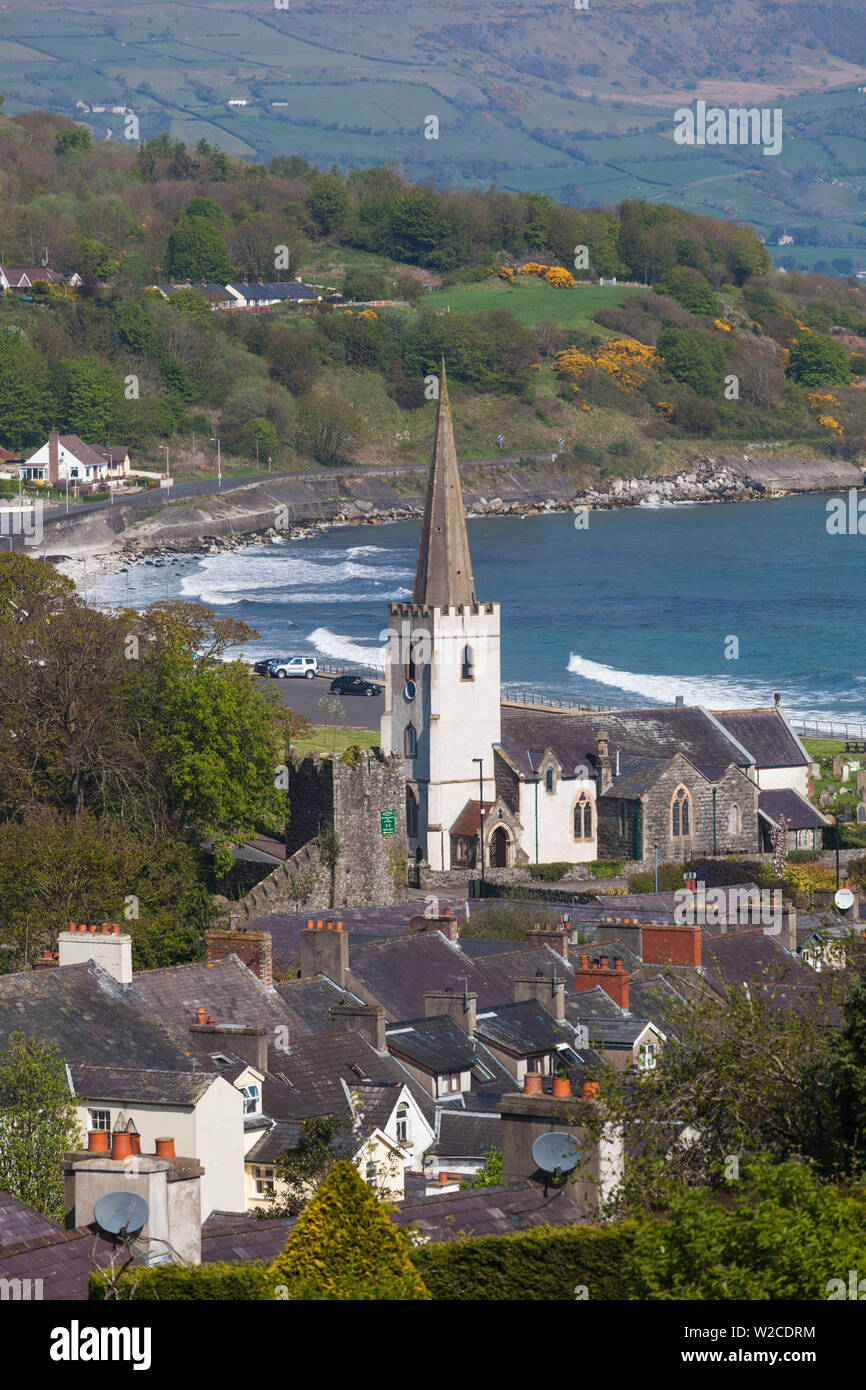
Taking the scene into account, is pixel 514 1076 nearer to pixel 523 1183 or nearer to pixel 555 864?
pixel 523 1183

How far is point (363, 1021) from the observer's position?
107ft

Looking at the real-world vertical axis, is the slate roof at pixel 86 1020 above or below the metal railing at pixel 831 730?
above

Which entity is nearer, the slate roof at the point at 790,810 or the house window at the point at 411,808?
the house window at the point at 411,808

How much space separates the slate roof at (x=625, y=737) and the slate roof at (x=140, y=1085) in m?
39.6

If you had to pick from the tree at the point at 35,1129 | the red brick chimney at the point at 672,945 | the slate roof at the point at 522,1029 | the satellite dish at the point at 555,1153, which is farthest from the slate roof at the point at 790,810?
the satellite dish at the point at 555,1153

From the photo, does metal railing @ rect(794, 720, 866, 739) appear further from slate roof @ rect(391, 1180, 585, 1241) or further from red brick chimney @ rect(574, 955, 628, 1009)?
slate roof @ rect(391, 1180, 585, 1241)

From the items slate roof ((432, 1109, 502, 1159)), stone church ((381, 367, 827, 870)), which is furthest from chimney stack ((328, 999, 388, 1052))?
stone church ((381, 367, 827, 870))

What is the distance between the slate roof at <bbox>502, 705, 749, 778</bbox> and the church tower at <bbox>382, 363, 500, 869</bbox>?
1092 mm

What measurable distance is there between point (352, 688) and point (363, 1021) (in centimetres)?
6454

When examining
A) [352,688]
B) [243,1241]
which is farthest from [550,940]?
[352,688]

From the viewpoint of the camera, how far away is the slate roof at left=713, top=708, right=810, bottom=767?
232 ft

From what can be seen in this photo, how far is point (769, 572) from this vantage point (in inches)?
7569

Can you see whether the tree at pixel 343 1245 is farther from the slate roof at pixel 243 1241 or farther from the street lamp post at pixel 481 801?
the street lamp post at pixel 481 801

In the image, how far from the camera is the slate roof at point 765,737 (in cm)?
7069
